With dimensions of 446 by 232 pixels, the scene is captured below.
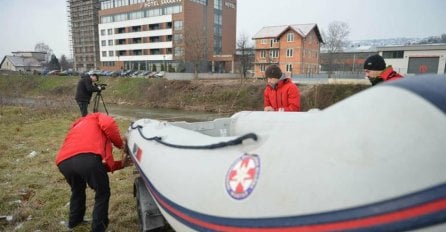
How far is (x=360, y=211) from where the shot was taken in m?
1.29

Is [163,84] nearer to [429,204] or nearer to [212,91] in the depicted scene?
[212,91]

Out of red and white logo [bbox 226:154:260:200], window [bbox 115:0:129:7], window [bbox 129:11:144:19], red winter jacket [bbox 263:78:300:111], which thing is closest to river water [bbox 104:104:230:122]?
red winter jacket [bbox 263:78:300:111]

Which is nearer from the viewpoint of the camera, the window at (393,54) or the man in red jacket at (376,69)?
the man in red jacket at (376,69)

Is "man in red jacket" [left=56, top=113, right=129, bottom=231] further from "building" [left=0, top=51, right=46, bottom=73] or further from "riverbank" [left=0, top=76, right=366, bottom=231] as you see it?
"building" [left=0, top=51, right=46, bottom=73]

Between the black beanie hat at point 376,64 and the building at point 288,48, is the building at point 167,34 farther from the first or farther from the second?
the black beanie hat at point 376,64

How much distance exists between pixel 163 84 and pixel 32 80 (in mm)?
25287

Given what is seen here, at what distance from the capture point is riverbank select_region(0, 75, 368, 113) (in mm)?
23219

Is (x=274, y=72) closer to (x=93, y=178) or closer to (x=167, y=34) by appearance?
(x=93, y=178)

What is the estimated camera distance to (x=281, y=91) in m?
4.54

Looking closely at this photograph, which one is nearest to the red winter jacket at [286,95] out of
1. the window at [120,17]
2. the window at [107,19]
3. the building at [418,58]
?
the building at [418,58]

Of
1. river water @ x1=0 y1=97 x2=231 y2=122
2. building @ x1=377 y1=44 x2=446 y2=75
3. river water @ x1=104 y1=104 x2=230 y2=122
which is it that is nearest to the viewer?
river water @ x1=0 y1=97 x2=231 y2=122

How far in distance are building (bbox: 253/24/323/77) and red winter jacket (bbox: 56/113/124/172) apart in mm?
39353

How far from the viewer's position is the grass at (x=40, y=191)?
12.2ft

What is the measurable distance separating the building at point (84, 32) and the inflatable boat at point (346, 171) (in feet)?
259
